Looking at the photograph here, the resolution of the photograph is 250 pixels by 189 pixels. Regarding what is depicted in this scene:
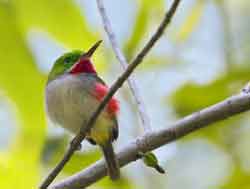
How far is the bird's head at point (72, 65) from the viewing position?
238cm

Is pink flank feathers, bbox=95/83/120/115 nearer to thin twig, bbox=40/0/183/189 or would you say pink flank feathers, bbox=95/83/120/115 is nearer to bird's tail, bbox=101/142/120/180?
bird's tail, bbox=101/142/120/180

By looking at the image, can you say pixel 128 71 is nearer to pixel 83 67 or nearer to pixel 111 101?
pixel 111 101

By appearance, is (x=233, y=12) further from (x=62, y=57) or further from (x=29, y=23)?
(x=29, y=23)

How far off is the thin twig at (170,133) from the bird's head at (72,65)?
0.59 metres

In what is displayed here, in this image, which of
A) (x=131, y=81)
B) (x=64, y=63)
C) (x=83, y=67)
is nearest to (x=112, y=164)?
(x=131, y=81)

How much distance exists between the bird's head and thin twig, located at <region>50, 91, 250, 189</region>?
59 cm

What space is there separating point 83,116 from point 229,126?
1.67ft

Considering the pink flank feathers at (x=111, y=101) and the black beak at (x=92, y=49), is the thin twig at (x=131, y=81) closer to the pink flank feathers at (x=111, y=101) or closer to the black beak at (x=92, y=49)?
the black beak at (x=92, y=49)

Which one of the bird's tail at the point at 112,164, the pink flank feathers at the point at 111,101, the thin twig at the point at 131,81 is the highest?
the thin twig at the point at 131,81

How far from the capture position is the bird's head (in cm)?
238

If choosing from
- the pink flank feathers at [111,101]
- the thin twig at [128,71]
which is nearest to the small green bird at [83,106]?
the pink flank feathers at [111,101]

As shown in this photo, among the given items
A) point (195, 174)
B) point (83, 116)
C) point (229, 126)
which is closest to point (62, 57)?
point (83, 116)

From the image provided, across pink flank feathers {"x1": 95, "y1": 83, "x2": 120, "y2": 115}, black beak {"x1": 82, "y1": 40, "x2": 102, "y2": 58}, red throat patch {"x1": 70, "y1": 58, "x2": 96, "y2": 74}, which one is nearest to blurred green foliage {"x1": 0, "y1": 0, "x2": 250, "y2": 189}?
black beak {"x1": 82, "y1": 40, "x2": 102, "y2": 58}

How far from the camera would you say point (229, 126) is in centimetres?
223
